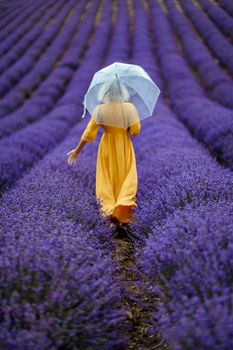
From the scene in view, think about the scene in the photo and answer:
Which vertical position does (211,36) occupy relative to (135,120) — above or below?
below

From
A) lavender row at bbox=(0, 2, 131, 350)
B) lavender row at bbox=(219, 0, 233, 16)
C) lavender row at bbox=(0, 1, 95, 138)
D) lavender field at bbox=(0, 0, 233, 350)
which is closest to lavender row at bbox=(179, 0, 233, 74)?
lavender row at bbox=(219, 0, 233, 16)

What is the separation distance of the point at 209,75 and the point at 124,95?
6571mm

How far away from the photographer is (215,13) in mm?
14320

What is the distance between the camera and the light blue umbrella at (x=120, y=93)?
10.9 feet

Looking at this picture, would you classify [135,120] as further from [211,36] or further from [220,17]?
[220,17]

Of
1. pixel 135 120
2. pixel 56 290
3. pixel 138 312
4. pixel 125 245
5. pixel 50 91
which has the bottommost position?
pixel 50 91

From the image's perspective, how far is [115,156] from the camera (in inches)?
142

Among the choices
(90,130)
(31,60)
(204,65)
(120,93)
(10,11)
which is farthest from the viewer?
(10,11)

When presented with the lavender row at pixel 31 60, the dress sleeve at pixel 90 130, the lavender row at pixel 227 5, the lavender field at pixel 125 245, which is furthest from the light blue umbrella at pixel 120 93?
the lavender row at pixel 227 5

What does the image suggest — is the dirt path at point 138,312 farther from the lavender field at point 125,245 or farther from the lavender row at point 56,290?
the lavender row at point 56,290

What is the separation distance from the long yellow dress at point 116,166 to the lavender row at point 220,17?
956cm

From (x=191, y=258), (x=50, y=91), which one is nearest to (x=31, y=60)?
(x=50, y=91)

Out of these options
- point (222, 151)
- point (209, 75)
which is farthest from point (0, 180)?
point (209, 75)

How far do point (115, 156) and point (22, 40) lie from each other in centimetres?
1288
